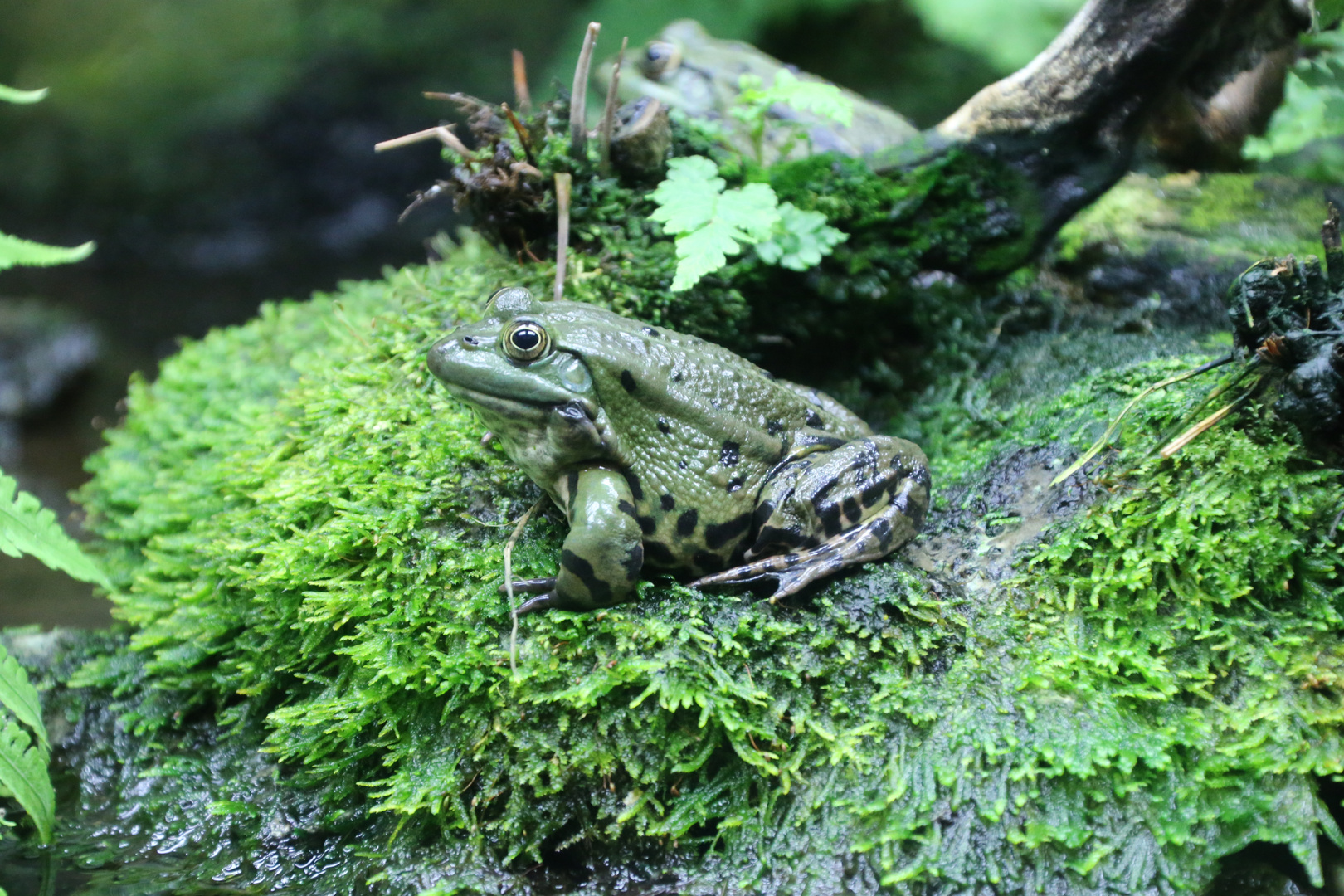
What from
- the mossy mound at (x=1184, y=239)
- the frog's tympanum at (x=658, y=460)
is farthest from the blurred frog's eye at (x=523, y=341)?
the mossy mound at (x=1184, y=239)

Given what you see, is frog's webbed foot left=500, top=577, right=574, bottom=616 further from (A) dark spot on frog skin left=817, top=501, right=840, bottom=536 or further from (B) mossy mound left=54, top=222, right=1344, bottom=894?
(A) dark spot on frog skin left=817, top=501, right=840, bottom=536

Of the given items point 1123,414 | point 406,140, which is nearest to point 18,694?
point 406,140

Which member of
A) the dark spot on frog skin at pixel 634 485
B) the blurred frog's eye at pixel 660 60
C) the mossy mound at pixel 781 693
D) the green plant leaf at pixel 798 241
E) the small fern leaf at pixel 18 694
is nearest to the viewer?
the mossy mound at pixel 781 693

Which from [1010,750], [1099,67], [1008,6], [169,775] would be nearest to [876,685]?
[1010,750]

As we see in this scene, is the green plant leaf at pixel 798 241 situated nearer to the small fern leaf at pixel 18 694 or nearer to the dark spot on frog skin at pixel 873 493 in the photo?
the dark spot on frog skin at pixel 873 493

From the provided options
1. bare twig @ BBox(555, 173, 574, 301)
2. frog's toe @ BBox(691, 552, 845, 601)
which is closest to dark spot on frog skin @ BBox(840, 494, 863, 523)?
frog's toe @ BBox(691, 552, 845, 601)

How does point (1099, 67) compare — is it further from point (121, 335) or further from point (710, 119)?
point (121, 335)

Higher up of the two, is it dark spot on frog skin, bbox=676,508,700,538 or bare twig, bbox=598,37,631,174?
bare twig, bbox=598,37,631,174
